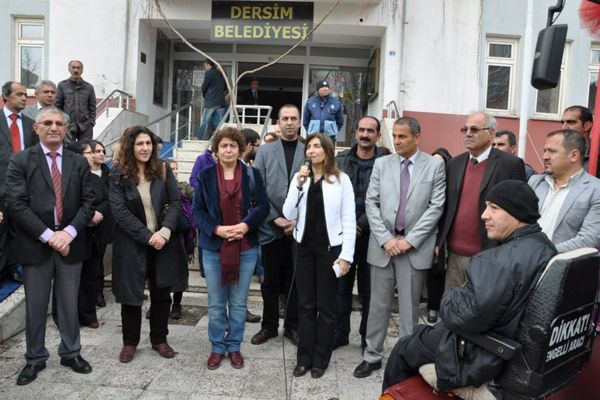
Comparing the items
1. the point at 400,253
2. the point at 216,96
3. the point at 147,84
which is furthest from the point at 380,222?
the point at 147,84

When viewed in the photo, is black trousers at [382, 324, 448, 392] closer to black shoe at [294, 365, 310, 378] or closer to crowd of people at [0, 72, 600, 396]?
crowd of people at [0, 72, 600, 396]

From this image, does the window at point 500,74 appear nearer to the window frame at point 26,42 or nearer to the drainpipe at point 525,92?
the drainpipe at point 525,92

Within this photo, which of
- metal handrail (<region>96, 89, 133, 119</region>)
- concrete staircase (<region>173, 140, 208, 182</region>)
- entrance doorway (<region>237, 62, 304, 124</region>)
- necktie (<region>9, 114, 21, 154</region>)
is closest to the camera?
necktie (<region>9, 114, 21, 154</region>)

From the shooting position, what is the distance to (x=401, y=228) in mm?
3908

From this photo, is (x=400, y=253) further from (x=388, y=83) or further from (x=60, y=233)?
(x=388, y=83)

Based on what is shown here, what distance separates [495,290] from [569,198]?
1605 mm

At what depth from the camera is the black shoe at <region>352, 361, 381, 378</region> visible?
394cm

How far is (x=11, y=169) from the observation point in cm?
369

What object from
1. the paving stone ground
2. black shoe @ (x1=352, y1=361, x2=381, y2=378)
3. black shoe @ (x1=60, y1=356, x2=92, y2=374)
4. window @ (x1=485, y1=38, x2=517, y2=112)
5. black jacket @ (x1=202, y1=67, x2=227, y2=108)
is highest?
window @ (x1=485, y1=38, x2=517, y2=112)

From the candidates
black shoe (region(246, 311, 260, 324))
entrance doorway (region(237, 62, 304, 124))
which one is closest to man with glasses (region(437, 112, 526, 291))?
black shoe (region(246, 311, 260, 324))

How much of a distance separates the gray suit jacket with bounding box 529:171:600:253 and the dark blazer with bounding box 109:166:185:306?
301 cm

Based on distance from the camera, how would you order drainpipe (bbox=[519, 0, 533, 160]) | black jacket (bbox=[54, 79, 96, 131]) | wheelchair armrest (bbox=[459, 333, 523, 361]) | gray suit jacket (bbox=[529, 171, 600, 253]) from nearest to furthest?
1. wheelchair armrest (bbox=[459, 333, 523, 361])
2. gray suit jacket (bbox=[529, 171, 600, 253])
3. black jacket (bbox=[54, 79, 96, 131])
4. drainpipe (bbox=[519, 0, 533, 160])

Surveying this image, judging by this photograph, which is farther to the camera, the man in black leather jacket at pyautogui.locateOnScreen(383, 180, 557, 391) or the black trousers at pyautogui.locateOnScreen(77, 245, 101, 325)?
the black trousers at pyautogui.locateOnScreen(77, 245, 101, 325)

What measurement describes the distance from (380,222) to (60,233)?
8.35 feet
